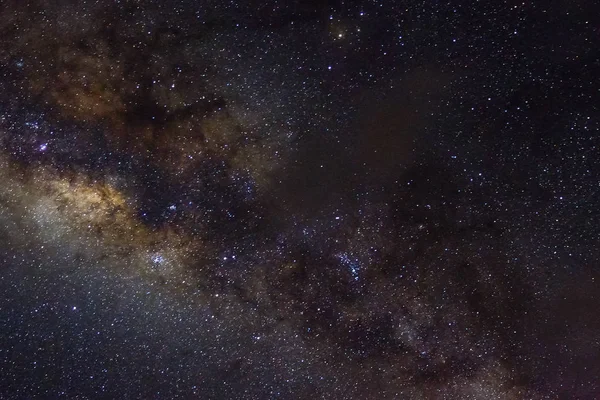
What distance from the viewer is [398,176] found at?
6.03 metres

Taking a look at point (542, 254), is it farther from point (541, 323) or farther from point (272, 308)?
point (272, 308)

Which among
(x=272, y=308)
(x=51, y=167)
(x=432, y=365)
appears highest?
(x=51, y=167)

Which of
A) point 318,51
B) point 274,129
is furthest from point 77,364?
point 318,51

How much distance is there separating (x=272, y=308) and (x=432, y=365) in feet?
6.47

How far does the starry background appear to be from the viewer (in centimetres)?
588

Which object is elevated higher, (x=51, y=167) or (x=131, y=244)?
(x=51, y=167)

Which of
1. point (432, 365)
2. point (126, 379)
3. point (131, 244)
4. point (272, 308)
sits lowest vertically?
point (432, 365)

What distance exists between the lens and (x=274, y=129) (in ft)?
19.5

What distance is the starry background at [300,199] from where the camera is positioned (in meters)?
5.88

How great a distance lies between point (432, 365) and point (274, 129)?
327cm

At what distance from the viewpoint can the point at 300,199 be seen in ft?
19.8

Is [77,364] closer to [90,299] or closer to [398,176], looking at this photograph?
[90,299]

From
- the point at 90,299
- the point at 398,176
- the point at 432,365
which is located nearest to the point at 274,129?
the point at 398,176

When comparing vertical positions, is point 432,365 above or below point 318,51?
below
